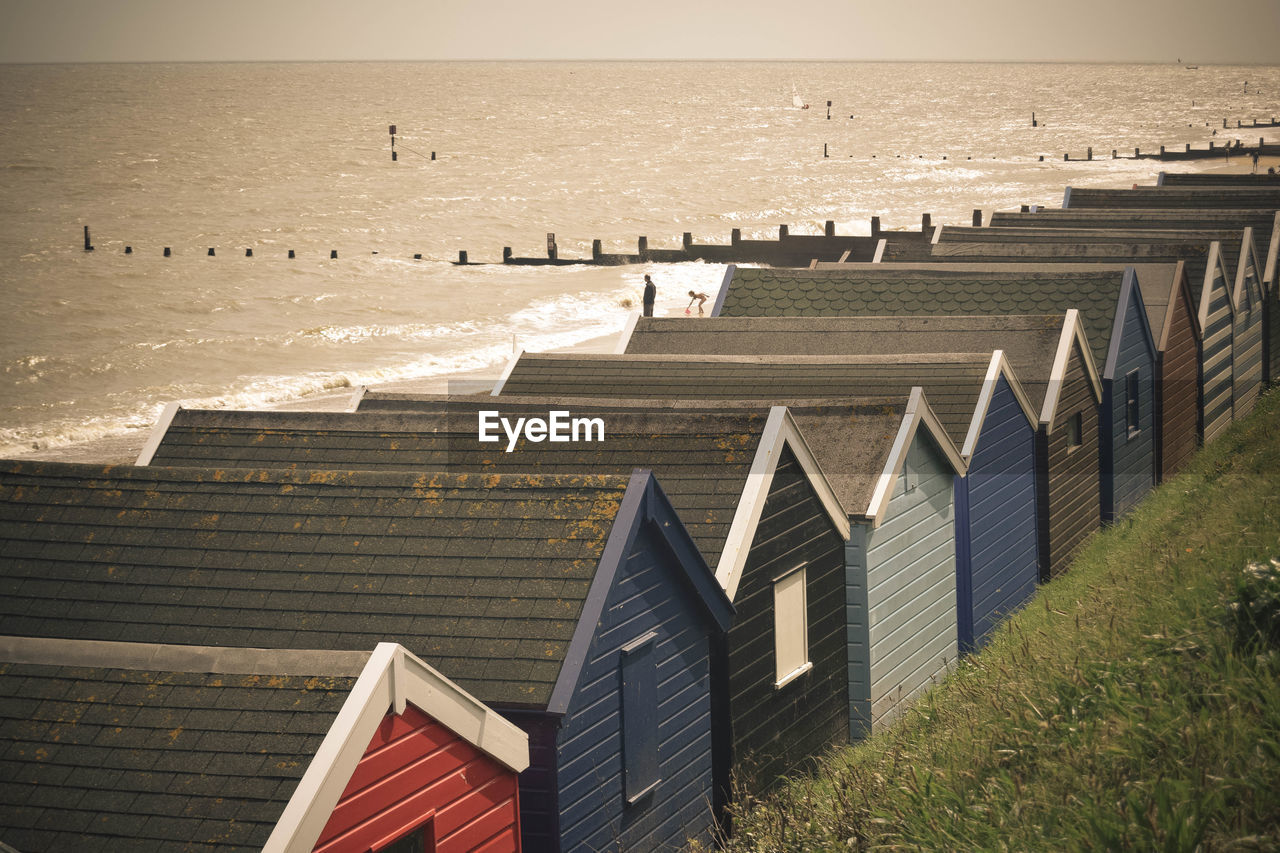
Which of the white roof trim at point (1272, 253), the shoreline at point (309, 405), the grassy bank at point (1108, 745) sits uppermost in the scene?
the white roof trim at point (1272, 253)

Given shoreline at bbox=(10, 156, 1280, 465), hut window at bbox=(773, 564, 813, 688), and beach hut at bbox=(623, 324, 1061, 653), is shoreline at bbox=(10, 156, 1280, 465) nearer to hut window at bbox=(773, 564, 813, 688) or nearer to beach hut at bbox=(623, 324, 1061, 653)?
beach hut at bbox=(623, 324, 1061, 653)

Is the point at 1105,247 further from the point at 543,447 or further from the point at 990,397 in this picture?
the point at 543,447

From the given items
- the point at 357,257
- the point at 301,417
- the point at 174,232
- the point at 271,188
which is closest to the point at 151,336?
the point at 357,257

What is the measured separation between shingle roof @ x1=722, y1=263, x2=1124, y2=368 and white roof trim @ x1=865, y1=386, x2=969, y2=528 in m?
6.28

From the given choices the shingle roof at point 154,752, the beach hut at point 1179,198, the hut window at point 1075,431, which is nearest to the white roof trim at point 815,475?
the shingle roof at point 154,752

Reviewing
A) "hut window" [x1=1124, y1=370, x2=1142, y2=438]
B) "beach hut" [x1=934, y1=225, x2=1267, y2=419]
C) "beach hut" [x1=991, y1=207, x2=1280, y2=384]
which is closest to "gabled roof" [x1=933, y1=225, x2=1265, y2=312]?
"beach hut" [x1=934, y1=225, x2=1267, y2=419]

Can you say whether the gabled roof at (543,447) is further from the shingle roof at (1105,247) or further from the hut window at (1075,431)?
the shingle roof at (1105,247)

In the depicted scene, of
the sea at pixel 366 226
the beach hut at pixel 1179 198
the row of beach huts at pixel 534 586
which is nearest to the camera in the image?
the row of beach huts at pixel 534 586

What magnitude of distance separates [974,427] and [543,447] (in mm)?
5281

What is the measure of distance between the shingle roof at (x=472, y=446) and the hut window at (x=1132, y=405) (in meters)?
10.3

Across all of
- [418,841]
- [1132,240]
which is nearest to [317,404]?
[1132,240]

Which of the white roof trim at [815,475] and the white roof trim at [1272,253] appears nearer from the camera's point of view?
the white roof trim at [815,475]

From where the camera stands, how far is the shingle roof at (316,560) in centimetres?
866

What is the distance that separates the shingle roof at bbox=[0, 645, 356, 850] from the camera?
6.67 meters
